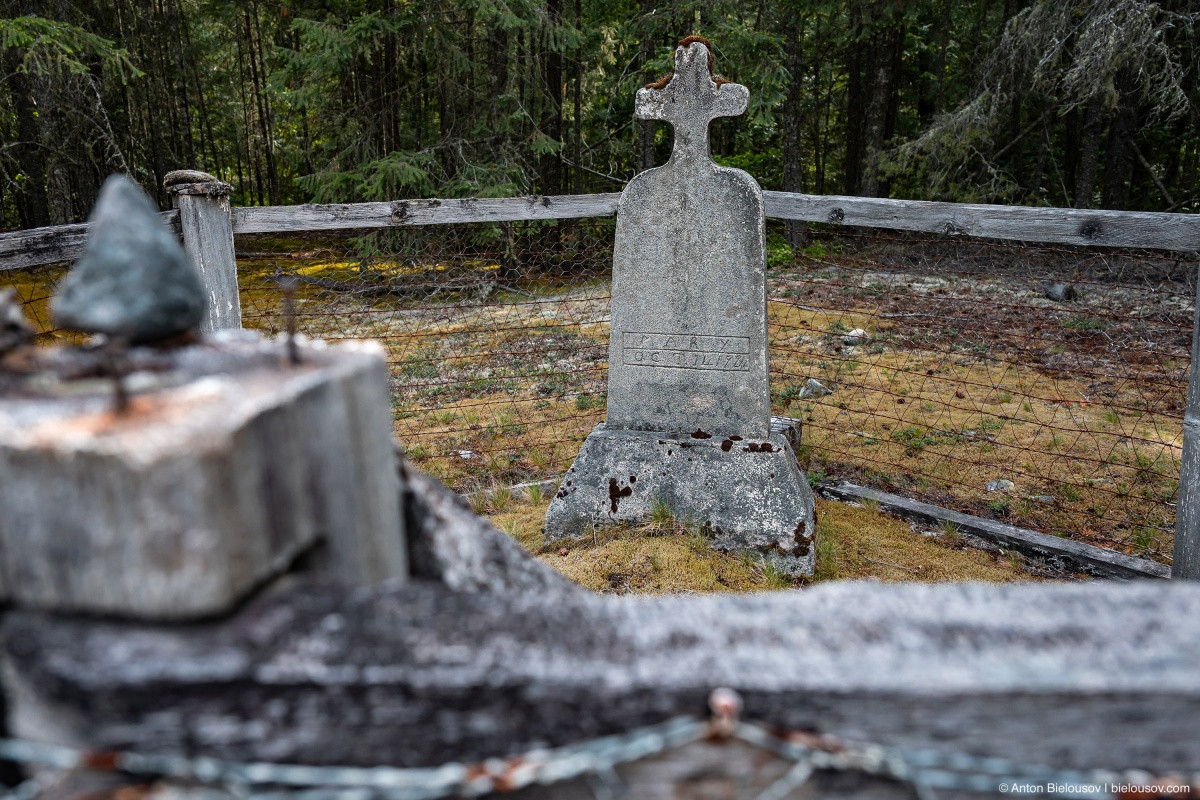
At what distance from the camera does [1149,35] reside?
9.20 metres

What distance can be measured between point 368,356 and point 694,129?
353cm

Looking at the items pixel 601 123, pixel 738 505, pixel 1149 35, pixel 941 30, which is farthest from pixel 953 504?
pixel 941 30

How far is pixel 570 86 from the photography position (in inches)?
587

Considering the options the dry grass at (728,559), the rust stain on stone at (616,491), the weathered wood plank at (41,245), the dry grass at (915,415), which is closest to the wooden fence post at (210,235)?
the dry grass at (915,415)

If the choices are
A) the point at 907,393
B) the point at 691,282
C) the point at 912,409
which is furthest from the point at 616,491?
the point at 907,393

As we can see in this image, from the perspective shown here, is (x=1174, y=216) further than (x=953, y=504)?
No

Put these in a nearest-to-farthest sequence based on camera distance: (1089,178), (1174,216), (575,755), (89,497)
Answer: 1. (89,497)
2. (575,755)
3. (1174,216)
4. (1089,178)

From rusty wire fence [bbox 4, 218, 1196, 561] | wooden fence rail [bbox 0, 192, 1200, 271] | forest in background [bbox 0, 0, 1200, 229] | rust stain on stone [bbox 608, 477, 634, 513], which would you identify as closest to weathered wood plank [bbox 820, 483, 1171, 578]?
rusty wire fence [bbox 4, 218, 1196, 561]

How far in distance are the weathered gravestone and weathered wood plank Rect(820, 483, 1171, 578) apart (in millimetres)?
834

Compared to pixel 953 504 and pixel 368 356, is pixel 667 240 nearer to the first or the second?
pixel 953 504

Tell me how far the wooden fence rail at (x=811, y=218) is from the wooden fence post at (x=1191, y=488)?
1.31ft

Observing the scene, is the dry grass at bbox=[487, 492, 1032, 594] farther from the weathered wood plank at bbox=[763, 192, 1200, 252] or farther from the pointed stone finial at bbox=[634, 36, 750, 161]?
the pointed stone finial at bbox=[634, 36, 750, 161]

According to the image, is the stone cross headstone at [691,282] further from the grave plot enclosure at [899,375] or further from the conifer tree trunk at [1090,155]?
the conifer tree trunk at [1090,155]

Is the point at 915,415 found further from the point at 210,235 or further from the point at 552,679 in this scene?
the point at 552,679
